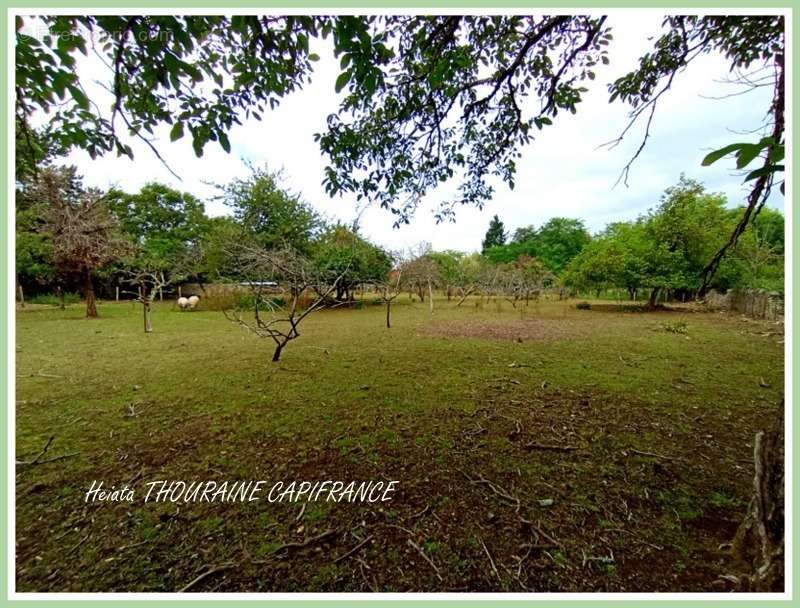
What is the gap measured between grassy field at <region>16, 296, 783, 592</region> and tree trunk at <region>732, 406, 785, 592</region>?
0.10 metres

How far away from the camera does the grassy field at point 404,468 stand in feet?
4.53

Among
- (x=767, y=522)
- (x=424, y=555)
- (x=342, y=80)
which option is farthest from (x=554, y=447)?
(x=342, y=80)

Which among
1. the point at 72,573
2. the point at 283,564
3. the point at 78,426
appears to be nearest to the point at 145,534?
the point at 72,573

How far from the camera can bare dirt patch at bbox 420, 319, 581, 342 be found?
7.50 meters

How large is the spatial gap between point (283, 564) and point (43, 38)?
3.11 meters

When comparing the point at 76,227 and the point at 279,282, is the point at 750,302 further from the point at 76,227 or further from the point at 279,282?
the point at 76,227

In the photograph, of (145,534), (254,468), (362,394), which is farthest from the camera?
(362,394)

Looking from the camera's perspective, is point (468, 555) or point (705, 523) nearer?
point (468, 555)

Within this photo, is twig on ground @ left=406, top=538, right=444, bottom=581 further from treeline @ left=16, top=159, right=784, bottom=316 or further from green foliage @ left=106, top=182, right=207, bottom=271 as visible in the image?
green foliage @ left=106, top=182, right=207, bottom=271

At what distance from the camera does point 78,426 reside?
9.21ft

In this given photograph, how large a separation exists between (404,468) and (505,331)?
7.05m

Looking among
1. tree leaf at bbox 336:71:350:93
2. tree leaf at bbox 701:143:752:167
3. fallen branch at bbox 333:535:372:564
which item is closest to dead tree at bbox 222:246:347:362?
tree leaf at bbox 336:71:350:93

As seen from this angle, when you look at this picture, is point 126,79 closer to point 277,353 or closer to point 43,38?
point 43,38

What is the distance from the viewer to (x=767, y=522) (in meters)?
1.26
